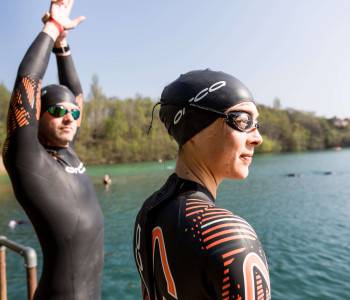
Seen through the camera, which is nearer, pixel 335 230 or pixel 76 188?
pixel 76 188

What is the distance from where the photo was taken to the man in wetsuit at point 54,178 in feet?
7.20

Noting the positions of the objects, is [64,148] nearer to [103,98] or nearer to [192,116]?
[192,116]

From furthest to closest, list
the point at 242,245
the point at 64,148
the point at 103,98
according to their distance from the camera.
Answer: the point at 103,98
the point at 64,148
the point at 242,245

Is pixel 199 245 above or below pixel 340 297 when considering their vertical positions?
above

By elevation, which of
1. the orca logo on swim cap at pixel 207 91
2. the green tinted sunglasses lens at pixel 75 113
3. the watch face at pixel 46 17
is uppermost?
the watch face at pixel 46 17

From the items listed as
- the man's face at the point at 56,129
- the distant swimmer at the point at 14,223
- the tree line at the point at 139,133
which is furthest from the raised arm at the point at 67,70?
the tree line at the point at 139,133

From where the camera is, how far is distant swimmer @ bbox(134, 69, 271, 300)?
4.01 feet

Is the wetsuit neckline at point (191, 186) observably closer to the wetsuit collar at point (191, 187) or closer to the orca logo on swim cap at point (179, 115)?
the wetsuit collar at point (191, 187)

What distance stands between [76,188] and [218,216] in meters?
1.68

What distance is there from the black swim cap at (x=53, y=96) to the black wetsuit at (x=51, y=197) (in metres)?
0.40

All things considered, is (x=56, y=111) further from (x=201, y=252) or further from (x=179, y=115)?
(x=201, y=252)

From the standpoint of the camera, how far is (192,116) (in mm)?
1596

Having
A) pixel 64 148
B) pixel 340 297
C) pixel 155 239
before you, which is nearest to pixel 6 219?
pixel 340 297

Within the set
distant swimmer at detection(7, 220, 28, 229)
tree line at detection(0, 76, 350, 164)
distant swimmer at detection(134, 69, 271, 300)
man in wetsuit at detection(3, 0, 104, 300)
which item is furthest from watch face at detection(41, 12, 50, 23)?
tree line at detection(0, 76, 350, 164)
